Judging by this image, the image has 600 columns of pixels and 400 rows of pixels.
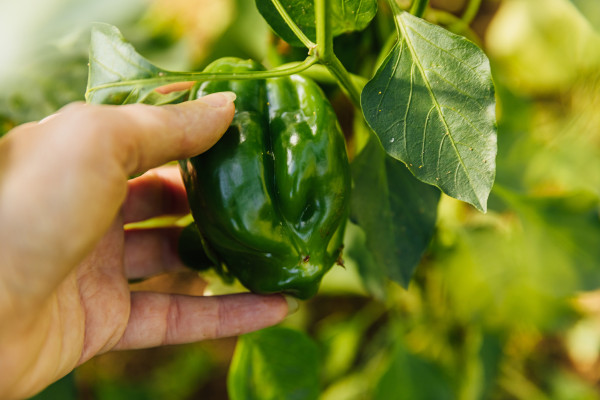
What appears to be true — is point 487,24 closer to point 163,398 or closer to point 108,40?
point 108,40

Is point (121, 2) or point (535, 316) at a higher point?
point (121, 2)

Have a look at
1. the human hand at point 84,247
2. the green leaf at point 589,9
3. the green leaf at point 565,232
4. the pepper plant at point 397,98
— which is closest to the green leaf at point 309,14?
the pepper plant at point 397,98

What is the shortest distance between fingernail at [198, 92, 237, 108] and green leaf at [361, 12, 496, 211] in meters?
0.15

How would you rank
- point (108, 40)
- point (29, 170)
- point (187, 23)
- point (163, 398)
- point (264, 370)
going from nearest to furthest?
point (29, 170), point (108, 40), point (264, 370), point (163, 398), point (187, 23)

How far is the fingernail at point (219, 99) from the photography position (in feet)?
1.83

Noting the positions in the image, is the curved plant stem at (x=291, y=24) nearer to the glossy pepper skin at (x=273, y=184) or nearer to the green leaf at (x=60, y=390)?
the glossy pepper skin at (x=273, y=184)

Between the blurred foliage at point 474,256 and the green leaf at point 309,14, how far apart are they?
122 mm

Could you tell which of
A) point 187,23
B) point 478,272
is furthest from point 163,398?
point 187,23

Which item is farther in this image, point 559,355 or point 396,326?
point 559,355

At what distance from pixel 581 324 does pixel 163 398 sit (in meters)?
1.20

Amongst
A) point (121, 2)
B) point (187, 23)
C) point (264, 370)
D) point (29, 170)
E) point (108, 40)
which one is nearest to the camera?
point (121, 2)

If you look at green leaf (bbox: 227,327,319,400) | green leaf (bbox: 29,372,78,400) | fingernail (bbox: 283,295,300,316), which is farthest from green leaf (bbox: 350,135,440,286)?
green leaf (bbox: 29,372,78,400)

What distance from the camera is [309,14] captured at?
0.58 meters

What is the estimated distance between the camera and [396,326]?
3.63 ft
